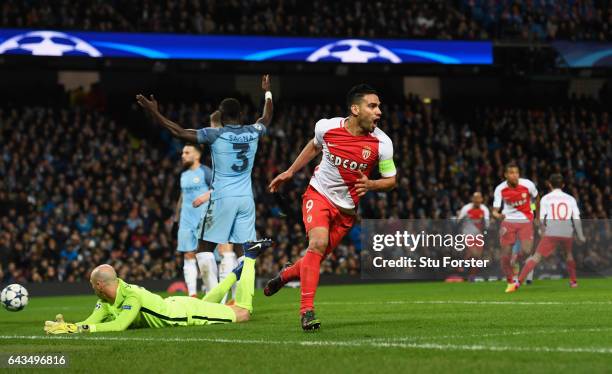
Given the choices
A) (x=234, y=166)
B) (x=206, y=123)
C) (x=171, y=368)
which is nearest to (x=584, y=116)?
(x=206, y=123)

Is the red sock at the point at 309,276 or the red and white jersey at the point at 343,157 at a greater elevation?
the red and white jersey at the point at 343,157

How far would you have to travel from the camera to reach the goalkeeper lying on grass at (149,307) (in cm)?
1028

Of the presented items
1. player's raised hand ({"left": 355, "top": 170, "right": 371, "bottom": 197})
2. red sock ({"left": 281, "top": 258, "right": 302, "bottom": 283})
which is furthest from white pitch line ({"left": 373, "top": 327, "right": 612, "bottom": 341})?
red sock ({"left": 281, "top": 258, "right": 302, "bottom": 283})

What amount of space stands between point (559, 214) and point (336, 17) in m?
15.7

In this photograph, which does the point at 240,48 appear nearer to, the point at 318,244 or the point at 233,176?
the point at 233,176

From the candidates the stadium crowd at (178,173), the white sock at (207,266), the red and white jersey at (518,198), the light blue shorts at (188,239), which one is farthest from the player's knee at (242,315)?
the stadium crowd at (178,173)

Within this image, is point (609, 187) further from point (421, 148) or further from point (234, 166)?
point (234, 166)

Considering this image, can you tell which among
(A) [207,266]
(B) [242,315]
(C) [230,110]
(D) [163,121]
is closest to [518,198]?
(A) [207,266]

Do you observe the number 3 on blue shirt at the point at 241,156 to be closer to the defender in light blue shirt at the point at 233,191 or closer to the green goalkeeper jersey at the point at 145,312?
the defender in light blue shirt at the point at 233,191

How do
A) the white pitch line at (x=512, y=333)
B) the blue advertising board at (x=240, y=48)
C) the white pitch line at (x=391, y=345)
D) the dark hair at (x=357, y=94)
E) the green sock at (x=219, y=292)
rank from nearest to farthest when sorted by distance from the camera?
the white pitch line at (x=391, y=345) < the white pitch line at (x=512, y=333) < the dark hair at (x=357, y=94) < the green sock at (x=219, y=292) < the blue advertising board at (x=240, y=48)

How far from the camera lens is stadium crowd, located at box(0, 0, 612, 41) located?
106 feet

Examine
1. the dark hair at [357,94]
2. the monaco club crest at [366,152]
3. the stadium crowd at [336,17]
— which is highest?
the stadium crowd at [336,17]

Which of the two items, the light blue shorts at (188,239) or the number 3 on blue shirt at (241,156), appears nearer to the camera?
the number 3 on blue shirt at (241,156)

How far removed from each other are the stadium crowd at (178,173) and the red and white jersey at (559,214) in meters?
2.47
